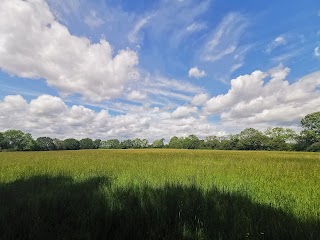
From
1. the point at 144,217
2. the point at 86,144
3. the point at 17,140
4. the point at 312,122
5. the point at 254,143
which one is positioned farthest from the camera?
the point at 86,144

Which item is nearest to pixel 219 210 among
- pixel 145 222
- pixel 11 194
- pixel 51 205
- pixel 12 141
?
pixel 145 222

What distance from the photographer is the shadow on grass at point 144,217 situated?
12.7 ft

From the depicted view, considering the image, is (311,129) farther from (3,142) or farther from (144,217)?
(3,142)

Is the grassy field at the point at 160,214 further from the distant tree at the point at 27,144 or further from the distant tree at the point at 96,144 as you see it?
the distant tree at the point at 96,144

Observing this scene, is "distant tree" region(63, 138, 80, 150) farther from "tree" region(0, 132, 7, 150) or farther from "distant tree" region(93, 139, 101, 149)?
"tree" region(0, 132, 7, 150)

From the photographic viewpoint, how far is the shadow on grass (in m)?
3.86

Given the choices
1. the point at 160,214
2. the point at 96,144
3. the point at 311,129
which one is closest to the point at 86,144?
the point at 96,144

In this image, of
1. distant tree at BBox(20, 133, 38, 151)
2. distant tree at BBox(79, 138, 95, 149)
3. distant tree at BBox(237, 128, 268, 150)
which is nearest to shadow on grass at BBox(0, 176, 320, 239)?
distant tree at BBox(237, 128, 268, 150)

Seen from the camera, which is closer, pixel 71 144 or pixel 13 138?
pixel 13 138

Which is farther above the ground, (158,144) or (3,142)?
(158,144)

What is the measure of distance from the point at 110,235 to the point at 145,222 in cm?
79

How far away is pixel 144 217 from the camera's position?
468 centimetres

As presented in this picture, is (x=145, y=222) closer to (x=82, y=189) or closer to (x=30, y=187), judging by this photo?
(x=82, y=189)

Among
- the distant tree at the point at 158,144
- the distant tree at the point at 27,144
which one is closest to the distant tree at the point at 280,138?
the distant tree at the point at 158,144
